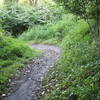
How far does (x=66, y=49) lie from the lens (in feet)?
33.7

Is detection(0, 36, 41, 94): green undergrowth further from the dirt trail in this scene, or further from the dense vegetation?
the dirt trail

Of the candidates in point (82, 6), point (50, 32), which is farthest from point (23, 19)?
point (82, 6)

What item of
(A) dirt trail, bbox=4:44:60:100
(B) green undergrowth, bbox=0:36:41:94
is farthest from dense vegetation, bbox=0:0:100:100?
(A) dirt trail, bbox=4:44:60:100

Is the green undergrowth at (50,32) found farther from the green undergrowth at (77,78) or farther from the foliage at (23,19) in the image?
the green undergrowth at (77,78)

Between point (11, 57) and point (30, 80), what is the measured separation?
110 inches

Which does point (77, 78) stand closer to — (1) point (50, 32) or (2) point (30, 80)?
(2) point (30, 80)

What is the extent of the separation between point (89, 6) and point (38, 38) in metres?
9.49

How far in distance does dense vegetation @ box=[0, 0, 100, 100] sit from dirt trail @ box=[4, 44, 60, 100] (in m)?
0.36

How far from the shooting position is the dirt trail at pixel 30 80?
21.6ft

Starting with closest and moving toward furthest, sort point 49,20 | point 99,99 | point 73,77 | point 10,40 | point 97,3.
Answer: point 99,99 → point 73,77 → point 97,3 → point 10,40 → point 49,20

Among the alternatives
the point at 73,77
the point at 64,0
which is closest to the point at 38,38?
the point at 64,0

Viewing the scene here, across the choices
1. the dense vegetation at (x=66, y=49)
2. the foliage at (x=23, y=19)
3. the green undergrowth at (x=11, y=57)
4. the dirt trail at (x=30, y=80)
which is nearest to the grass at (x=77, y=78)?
the dense vegetation at (x=66, y=49)

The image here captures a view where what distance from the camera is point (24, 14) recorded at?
20.8 m

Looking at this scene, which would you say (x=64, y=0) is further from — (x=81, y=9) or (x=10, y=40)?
(x=10, y=40)
